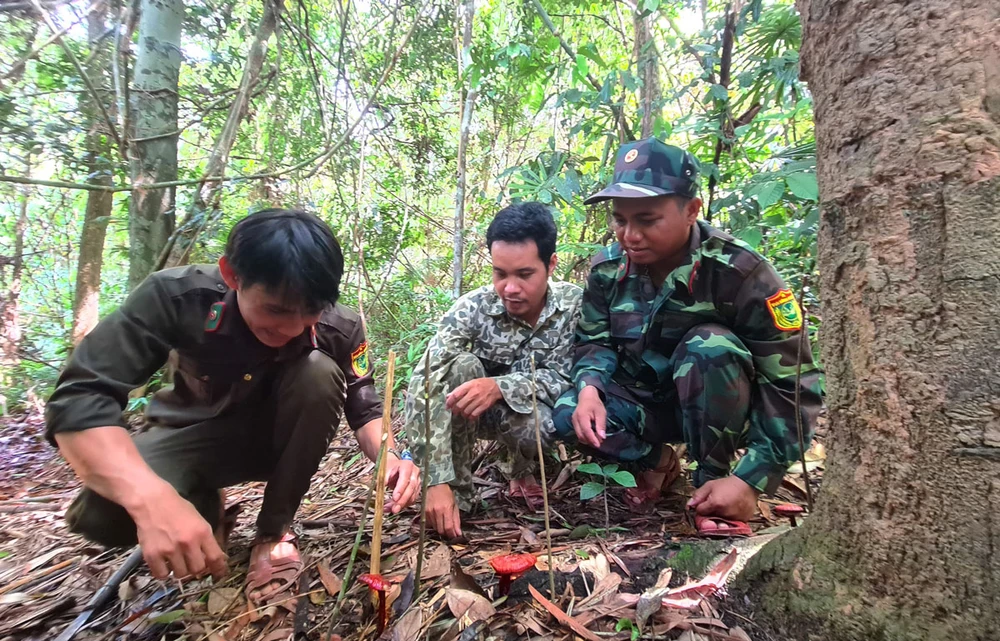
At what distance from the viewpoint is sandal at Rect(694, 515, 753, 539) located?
6.30 ft

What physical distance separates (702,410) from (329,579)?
1545mm

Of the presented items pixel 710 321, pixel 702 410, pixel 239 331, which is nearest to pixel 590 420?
pixel 702 410

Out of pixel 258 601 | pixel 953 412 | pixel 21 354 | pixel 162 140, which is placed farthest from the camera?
pixel 21 354

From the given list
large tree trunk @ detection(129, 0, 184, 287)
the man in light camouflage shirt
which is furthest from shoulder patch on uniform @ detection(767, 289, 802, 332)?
large tree trunk @ detection(129, 0, 184, 287)

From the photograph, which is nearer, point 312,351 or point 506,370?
point 312,351

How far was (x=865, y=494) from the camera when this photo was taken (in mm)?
1211

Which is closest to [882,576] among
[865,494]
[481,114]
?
[865,494]

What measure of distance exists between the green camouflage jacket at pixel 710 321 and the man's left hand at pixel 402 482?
93 centimetres

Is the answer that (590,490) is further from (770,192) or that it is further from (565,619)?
(770,192)

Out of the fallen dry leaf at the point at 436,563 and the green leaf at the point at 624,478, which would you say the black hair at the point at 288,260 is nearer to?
the fallen dry leaf at the point at 436,563

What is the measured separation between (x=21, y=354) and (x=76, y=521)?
5527 millimetres

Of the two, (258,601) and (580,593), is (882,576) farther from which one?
(258,601)

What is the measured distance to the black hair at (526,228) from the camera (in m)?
2.61

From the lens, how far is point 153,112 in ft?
13.2
